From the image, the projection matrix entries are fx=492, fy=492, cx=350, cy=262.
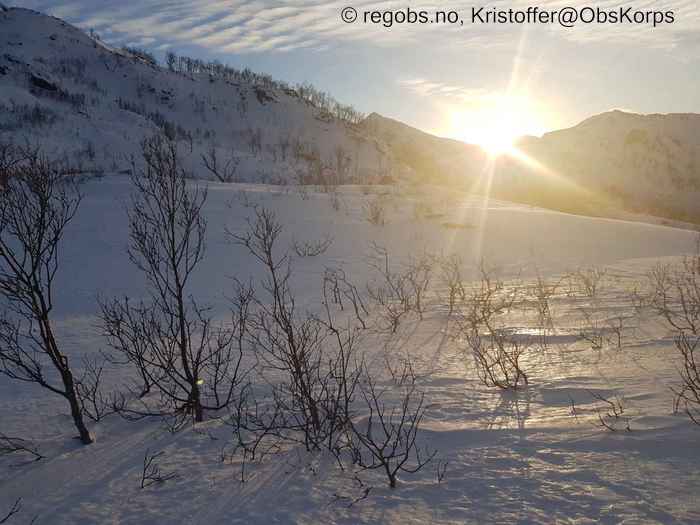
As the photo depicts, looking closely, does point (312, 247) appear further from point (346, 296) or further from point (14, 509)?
point (14, 509)

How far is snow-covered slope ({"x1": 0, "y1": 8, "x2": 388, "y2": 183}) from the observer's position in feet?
109

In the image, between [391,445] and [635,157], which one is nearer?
[391,445]

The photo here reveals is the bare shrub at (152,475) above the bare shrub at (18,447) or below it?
above

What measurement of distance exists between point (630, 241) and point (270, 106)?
56189 mm

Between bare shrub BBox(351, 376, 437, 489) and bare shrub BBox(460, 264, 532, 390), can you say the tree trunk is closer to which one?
bare shrub BBox(351, 376, 437, 489)

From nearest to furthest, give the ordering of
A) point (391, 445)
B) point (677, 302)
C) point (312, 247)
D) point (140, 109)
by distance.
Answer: point (391, 445) < point (677, 302) < point (312, 247) < point (140, 109)

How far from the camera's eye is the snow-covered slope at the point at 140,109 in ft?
109

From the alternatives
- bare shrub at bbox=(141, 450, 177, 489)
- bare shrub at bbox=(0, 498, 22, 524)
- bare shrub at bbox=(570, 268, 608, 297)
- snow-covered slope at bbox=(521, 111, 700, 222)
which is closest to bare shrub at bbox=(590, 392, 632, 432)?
bare shrub at bbox=(141, 450, 177, 489)

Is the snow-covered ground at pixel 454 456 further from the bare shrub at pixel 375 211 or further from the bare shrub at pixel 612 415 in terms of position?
the bare shrub at pixel 375 211

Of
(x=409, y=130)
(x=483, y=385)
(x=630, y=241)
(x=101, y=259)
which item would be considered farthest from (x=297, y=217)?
(x=409, y=130)

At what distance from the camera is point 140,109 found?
161 ft

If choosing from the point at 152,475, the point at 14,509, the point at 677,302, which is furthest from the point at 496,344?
the point at 14,509

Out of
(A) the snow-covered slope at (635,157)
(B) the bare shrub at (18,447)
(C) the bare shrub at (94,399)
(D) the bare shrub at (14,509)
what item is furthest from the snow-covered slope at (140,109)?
(A) the snow-covered slope at (635,157)

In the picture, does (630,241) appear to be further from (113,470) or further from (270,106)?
(270,106)
